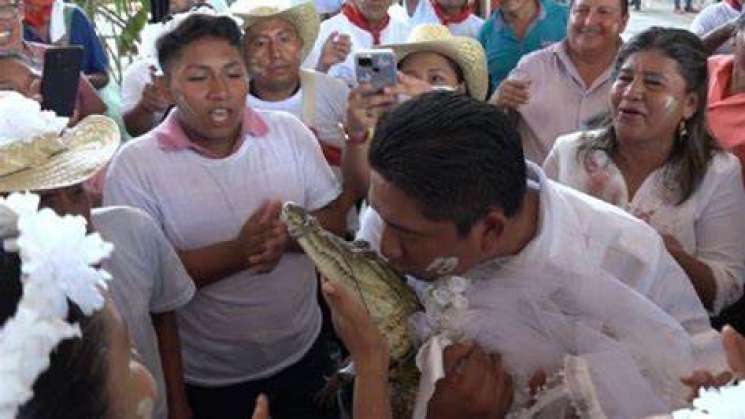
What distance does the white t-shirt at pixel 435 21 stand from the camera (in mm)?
3807

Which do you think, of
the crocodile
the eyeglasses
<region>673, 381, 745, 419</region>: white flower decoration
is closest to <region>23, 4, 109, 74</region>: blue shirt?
the eyeglasses

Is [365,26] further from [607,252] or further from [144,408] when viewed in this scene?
[144,408]

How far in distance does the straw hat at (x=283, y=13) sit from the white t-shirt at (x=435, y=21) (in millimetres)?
996

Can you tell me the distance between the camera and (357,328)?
1.36 m

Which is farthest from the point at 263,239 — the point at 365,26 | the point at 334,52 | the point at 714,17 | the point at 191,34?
the point at 714,17

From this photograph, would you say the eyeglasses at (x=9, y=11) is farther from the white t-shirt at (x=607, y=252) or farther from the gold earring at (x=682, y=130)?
the gold earring at (x=682, y=130)

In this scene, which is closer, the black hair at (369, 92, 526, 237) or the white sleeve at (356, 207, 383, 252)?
the black hair at (369, 92, 526, 237)

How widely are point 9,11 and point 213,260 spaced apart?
4.20 feet

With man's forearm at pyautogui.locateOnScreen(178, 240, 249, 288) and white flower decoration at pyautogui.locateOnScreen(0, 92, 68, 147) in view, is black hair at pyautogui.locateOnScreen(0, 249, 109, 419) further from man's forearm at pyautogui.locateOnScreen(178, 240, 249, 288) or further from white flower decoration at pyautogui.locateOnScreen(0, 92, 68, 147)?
man's forearm at pyautogui.locateOnScreen(178, 240, 249, 288)

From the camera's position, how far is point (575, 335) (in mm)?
1479

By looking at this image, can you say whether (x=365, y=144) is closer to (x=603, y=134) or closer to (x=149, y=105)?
(x=603, y=134)

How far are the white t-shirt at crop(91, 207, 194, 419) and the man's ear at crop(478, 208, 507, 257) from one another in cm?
75

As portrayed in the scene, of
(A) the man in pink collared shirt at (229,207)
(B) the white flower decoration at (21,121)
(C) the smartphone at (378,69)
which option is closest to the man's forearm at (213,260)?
(A) the man in pink collared shirt at (229,207)

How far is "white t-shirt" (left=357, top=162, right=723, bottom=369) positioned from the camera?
1476mm
